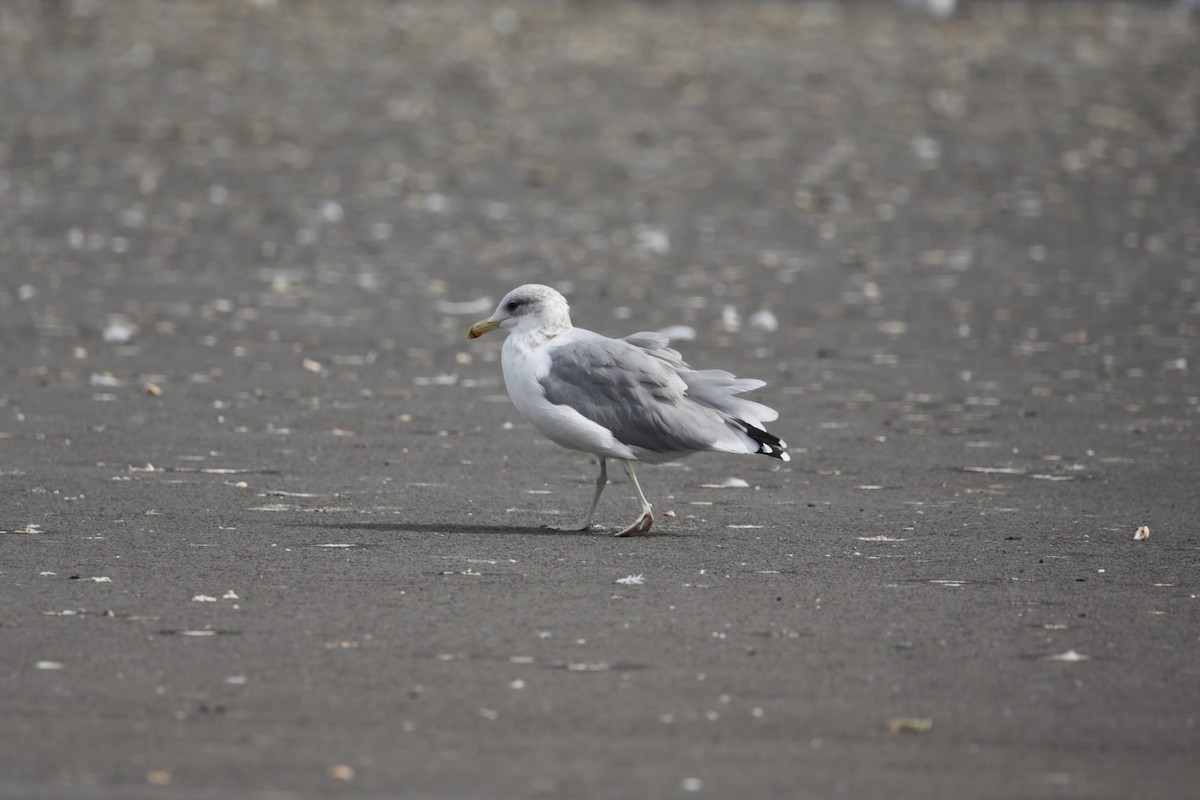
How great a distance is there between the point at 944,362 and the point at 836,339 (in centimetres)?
113

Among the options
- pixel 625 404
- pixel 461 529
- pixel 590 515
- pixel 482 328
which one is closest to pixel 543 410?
pixel 625 404

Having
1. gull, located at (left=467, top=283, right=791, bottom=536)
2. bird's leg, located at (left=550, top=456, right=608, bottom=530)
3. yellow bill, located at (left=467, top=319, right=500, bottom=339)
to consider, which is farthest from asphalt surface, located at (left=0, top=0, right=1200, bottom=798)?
yellow bill, located at (left=467, top=319, right=500, bottom=339)

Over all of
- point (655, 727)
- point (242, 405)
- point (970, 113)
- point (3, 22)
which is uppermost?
point (3, 22)

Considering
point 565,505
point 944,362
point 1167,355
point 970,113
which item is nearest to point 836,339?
point 944,362

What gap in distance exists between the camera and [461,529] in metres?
8.53

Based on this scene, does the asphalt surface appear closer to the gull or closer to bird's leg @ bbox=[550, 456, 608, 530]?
bird's leg @ bbox=[550, 456, 608, 530]

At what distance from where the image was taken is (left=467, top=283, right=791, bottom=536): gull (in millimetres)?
8438

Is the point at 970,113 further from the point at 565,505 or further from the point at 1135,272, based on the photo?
the point at 565,505

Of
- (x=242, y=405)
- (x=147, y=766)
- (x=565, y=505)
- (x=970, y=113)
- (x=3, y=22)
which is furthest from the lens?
(x=3, y=22)

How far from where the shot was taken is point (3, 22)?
28.4m

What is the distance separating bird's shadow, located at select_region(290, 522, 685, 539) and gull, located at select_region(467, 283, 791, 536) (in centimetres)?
5

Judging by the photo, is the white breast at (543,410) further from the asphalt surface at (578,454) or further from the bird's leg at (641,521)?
the asphalt surface at (578,454)

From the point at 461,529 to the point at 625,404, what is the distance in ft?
2.99

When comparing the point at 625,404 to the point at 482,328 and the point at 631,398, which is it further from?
the point at 482,328
